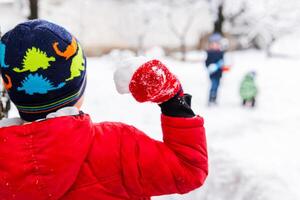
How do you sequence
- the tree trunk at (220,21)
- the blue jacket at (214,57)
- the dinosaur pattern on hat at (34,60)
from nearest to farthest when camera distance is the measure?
the dinosaur pattern on hat at (34,60) < the blue jacket at (214,57) < the tree trunk at (220,21)

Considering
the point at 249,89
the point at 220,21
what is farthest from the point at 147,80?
the point at 220,21

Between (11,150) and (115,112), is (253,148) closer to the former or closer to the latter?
(115,112)

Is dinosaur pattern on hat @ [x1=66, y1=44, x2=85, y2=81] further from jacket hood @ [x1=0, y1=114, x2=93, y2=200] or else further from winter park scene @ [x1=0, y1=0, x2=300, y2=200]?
jacket hood @ [x1=0, y1=114, x2=93, y2=200]

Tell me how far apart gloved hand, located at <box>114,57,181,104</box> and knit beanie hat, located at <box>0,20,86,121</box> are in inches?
6.9

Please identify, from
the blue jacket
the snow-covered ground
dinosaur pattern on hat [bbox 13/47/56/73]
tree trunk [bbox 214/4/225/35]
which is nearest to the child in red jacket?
dinosaur pattern on hat [bbox 13/47/56/73]

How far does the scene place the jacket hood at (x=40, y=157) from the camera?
58.4 inches

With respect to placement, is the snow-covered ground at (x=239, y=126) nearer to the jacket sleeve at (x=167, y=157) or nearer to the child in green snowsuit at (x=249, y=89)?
the child in green snowsuit at (x=249, y=89)

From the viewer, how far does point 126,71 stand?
1552 millimetres

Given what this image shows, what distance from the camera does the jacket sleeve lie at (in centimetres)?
155

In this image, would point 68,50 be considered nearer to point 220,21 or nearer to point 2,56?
point 2,56

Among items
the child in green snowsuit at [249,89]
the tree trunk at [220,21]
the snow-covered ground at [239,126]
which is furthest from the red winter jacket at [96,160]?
the tree trunk at [220,21]

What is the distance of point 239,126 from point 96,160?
19.7 ft

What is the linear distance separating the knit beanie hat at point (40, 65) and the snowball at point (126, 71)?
0.15 metres

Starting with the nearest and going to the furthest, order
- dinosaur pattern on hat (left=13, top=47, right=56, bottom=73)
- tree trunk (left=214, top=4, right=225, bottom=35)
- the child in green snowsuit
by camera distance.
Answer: dinosaur pattern on hat (left=13, top=47, right=56, bottom=73), the child in green snowsuit, tree trunk (left=214, top=4, right=225, bottom=35)
